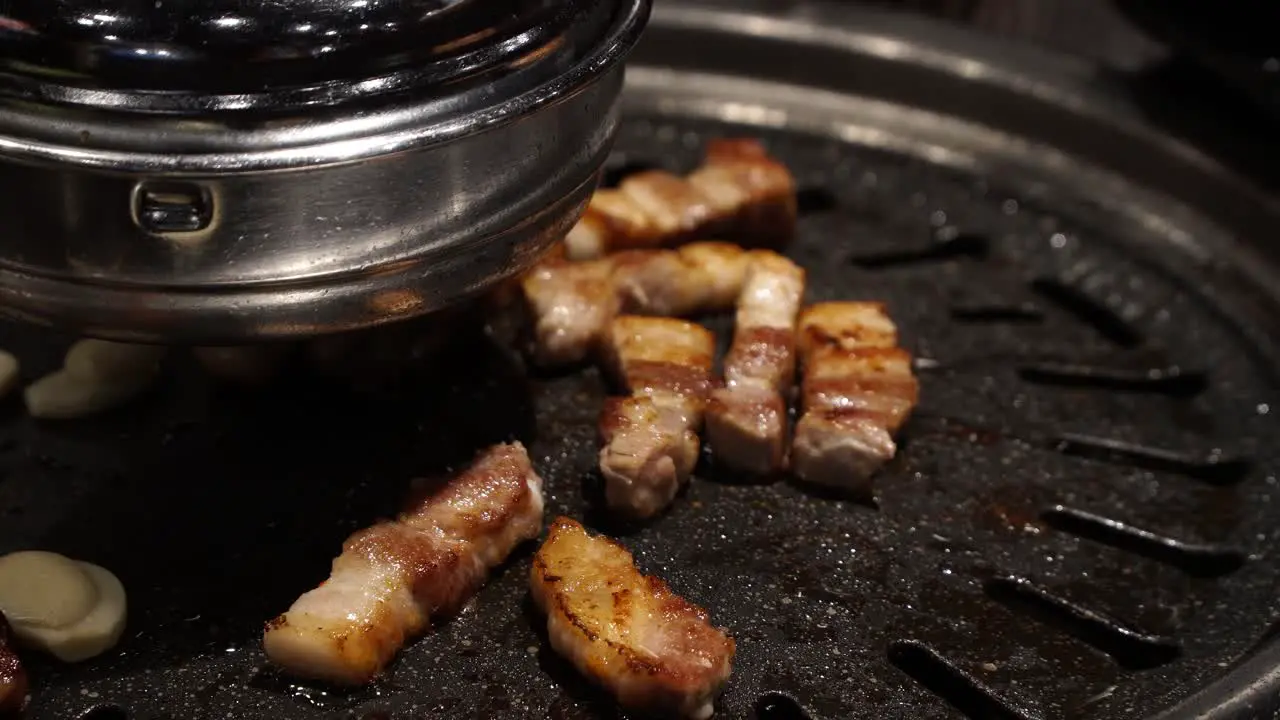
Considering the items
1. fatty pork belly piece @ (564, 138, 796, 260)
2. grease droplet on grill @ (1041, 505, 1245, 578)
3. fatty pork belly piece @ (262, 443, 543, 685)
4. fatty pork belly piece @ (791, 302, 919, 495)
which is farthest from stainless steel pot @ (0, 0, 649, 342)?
grease droplet on grill @ (1041, 505, 1245, 578)

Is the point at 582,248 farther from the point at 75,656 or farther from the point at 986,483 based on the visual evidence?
the point at 75,656

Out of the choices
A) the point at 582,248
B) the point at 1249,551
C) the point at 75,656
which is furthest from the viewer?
the point at 582,248

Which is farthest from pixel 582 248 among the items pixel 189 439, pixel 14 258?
pixel 14 258

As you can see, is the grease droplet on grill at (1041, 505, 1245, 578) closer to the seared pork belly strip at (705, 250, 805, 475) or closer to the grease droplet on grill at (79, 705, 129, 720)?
the seared pork belly strip at (705, 250, 805, 475)

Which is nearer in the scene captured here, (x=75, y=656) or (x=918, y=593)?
(x=75, y=656)

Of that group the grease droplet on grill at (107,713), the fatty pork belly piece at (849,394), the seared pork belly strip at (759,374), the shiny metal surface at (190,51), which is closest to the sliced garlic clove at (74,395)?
the grease droplet on grill at (107,713)

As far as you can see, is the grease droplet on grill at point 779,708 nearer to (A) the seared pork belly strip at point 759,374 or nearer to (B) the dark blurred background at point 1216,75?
(A) the seared pork belly strip at point 759,374
